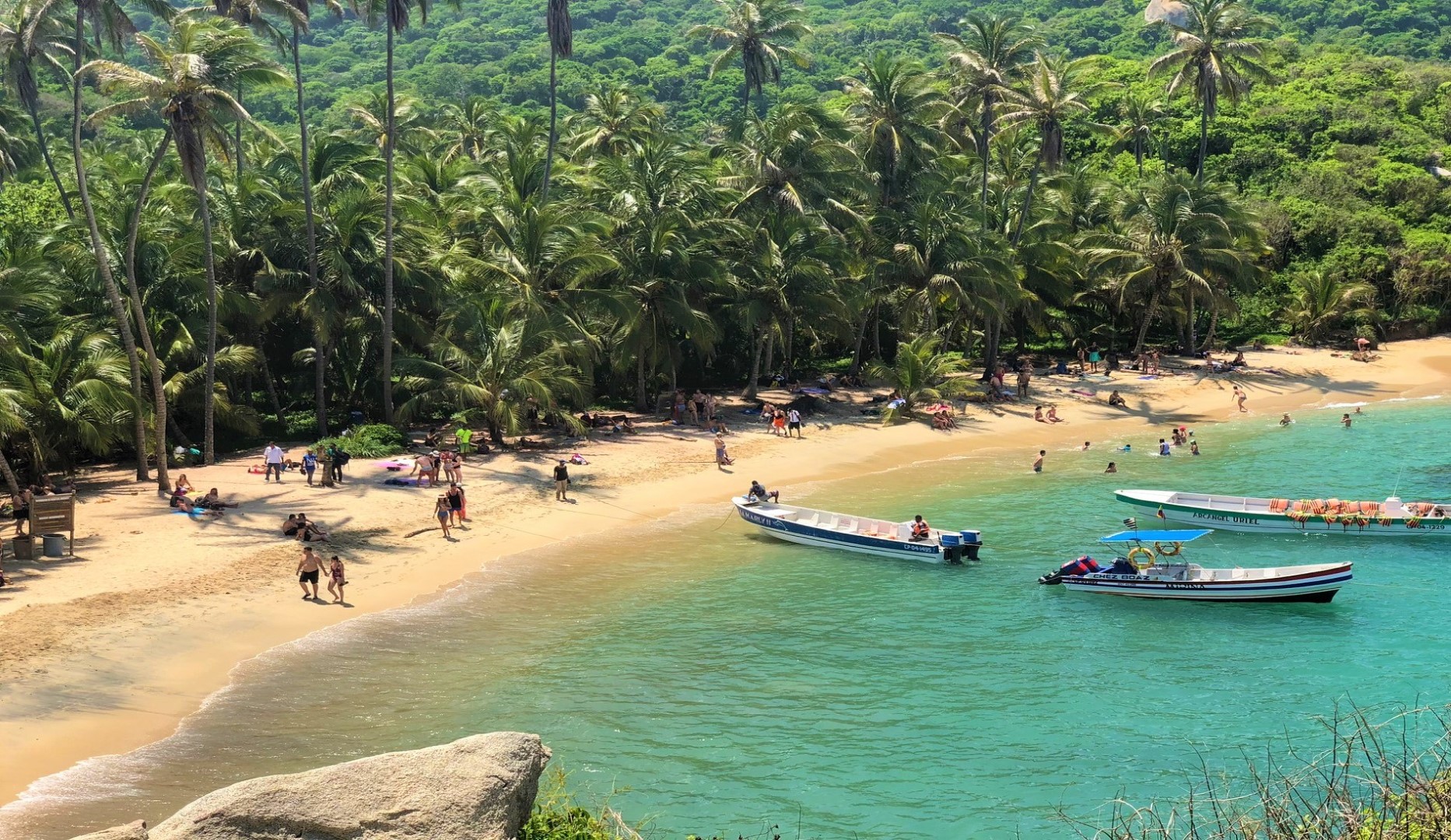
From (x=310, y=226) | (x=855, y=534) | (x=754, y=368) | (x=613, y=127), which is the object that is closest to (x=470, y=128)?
(x=613, y=127)

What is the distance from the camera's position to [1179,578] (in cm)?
2770

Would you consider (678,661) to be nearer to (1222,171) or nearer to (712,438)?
(712,438)

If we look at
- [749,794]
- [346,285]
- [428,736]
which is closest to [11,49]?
[346,285]

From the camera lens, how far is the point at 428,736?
19.3m

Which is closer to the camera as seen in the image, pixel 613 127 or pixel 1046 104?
pixel 1046 104

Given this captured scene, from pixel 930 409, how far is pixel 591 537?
2062cm

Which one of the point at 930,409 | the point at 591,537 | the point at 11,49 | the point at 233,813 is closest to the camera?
the point at 233,813

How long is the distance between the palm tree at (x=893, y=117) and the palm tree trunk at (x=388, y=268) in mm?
20953

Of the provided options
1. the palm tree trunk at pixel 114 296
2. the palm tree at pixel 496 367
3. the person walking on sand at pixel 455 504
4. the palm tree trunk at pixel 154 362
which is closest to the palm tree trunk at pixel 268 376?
the palm tree at pixel 496 367

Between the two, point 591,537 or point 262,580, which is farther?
point 591,537

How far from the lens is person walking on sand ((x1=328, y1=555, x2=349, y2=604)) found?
1005 inches

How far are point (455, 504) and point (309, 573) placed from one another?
586 cm

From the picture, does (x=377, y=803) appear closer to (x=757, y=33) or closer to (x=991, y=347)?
(x=991, y=347)

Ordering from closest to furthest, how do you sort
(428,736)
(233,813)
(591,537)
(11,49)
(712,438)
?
(233,813) < (428,736) < (591,537) < (11,49) < (712,438)
